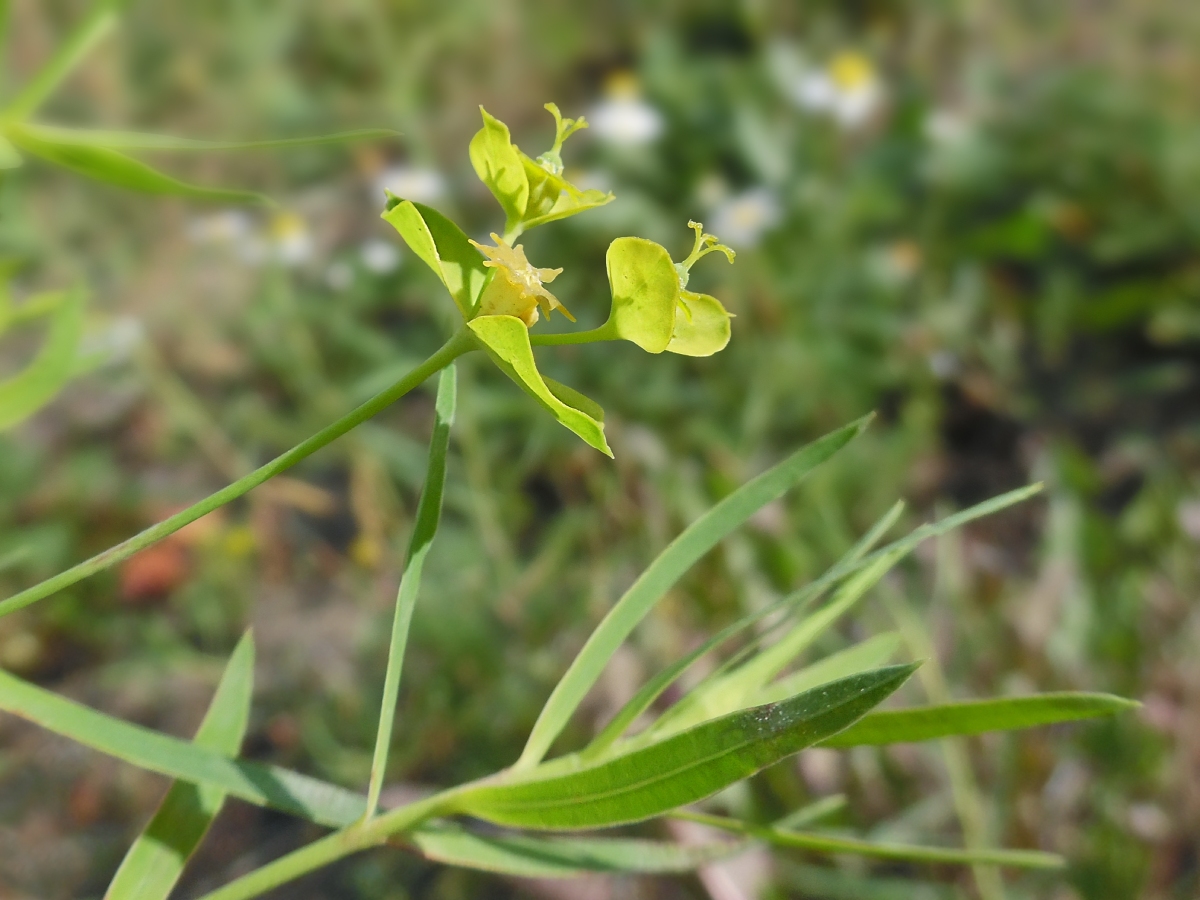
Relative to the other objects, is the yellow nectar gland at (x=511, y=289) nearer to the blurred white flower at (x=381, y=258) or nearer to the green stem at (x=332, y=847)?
the green stem at (x=332, y=847)

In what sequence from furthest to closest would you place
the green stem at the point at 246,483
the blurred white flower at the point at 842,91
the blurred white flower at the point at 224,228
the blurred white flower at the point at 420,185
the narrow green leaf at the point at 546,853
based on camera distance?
the blurred white flower at the point at 842,91 < the blurred white flower at the point at 224,228 < the blurred white flower at the point at 420,185 < the narrow green leaf at the point at 546,853 < the green stem at the point at 246,483

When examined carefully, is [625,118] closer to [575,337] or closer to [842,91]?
[842,91]

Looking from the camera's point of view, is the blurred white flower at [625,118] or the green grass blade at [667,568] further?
the blurred white flower at [625,118]

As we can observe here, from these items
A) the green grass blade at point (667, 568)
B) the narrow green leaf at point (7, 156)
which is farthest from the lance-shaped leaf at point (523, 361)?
the narrow green leaf at point (7, 156)

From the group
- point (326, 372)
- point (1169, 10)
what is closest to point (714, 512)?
point (326, 372)

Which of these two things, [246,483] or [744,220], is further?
[744,220]

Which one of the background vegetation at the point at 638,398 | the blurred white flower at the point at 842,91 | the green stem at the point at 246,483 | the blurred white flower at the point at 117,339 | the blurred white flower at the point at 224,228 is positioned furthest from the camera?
the blurred white flower at the point at 842,91

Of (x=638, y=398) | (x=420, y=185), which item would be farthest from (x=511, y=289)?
(x=420, y=185)
